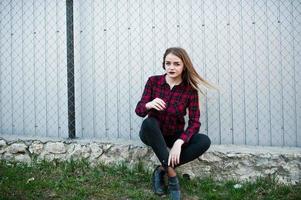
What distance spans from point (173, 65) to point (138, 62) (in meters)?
0.77

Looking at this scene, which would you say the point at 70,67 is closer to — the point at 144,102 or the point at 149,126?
the point at 144,102

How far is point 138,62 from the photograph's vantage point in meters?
3.86

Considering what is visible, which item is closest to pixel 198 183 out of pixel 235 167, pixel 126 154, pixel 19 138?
pixel 235 167

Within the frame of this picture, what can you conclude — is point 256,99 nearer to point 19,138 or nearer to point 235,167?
point 235,167

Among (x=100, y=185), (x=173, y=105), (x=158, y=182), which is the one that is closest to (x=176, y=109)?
(x=173, y=105)

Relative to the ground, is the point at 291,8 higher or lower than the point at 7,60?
higher

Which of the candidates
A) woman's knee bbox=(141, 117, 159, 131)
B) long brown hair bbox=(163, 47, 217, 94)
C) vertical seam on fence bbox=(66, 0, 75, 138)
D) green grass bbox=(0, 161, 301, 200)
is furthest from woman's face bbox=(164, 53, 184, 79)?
vertical seam on fence bbox=(66, 0, 75, 138)

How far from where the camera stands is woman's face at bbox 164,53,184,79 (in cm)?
317

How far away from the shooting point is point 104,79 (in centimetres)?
392

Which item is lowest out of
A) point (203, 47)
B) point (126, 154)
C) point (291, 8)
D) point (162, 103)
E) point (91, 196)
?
point (91, 196)

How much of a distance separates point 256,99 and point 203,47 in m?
0.80

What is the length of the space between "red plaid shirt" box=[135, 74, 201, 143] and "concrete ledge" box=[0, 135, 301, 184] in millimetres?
522

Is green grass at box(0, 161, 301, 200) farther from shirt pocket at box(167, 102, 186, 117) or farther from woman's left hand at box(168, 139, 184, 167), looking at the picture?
shirt pocket at box(167, 102, 186, 117)

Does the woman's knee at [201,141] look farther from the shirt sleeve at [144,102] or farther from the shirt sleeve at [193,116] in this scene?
the shirt sleeve at [144,102]
